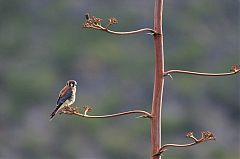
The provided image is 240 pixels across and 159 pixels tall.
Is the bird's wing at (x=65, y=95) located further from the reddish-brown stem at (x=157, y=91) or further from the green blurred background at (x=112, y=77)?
the green blurred background at (x=112, y=77)

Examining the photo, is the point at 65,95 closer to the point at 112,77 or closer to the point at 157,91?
the point at 157,91

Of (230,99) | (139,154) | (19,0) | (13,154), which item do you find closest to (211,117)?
(230,99)

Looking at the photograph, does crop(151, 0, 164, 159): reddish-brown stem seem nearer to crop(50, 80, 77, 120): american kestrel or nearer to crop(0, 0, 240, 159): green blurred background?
crop(50, 80, 77, 120): american kestrel

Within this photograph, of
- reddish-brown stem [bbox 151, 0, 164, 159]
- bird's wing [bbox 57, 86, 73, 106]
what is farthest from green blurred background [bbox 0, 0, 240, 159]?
reddish-brown stem [bbox 151, 0, 164, 159]

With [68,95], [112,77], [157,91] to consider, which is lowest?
[157,91]

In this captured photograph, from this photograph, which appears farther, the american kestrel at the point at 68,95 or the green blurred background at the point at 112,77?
the green blurred background at the point at 112,77

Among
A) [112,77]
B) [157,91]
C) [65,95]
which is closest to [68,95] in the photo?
[65,95]

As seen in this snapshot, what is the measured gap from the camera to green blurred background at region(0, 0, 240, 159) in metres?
21.2

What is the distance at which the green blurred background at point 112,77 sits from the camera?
21172 mm

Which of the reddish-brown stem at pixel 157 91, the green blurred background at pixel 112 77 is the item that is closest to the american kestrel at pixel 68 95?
the reddish-brown stem at pixel 157 91

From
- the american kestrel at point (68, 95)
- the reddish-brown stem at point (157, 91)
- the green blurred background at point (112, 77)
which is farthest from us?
the green blurred background at point (112, 77)

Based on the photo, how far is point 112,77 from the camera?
22750 millimetres

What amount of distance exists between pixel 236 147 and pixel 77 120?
3.95 metres

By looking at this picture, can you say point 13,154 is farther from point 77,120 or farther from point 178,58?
point 178,58
